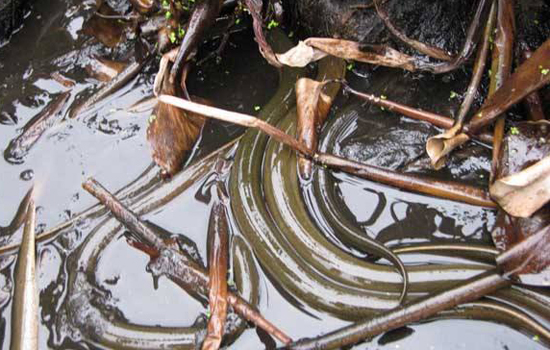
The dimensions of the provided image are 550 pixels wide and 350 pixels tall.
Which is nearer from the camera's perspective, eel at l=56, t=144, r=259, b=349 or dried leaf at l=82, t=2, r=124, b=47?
eel at l=56, t=144, r=259, b=349

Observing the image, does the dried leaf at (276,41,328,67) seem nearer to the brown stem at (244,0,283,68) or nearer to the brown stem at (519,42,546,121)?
the brown stem at (244,0,283,68)

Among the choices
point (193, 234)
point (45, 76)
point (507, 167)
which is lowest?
point (193, 234)

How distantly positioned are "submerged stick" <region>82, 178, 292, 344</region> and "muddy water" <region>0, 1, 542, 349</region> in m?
0.07

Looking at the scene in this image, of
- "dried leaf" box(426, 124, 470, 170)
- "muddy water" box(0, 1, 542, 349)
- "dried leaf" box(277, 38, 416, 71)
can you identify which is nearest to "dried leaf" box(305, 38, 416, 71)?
"dried leaf" box(277, 38, 416, 71)

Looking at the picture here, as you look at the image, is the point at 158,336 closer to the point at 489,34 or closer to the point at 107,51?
the point at 107,51


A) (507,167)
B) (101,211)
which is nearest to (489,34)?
(507,167)

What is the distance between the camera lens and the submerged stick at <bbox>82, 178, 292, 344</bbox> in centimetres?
195

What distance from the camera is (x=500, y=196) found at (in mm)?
1988

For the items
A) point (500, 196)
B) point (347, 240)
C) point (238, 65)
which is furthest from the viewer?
point (238, 65)

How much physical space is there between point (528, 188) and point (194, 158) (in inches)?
50.0

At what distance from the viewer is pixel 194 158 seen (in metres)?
2.41

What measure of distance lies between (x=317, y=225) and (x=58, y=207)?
1.04 m

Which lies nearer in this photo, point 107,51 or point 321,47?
point 321,47

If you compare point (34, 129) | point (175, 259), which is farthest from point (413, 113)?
point (34, 129)
